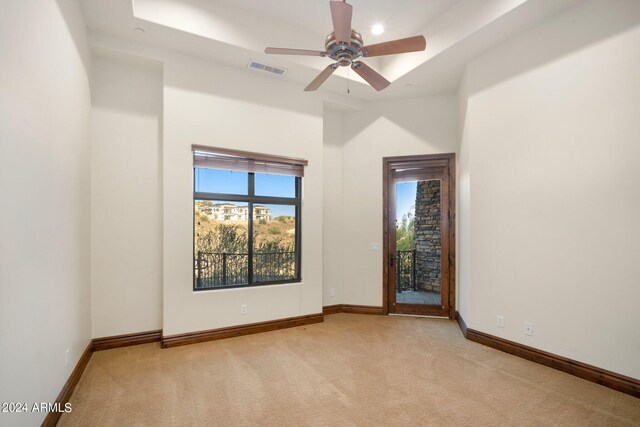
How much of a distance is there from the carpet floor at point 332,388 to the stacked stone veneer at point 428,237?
1263 millimetres

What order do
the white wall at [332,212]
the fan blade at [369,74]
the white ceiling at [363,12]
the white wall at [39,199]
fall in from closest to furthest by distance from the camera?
the white wall at [39,199] < the fan blade at [369,74] < the white ceiling at [363,12] < the white wall at [332,212]

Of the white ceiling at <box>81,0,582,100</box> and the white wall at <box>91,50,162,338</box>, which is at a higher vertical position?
the white ceiling at <box>81,0,582,100</box>

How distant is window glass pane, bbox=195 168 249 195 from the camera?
394 cm

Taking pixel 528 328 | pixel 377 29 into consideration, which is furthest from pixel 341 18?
pixel 528 328

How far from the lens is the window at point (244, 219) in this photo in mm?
3951

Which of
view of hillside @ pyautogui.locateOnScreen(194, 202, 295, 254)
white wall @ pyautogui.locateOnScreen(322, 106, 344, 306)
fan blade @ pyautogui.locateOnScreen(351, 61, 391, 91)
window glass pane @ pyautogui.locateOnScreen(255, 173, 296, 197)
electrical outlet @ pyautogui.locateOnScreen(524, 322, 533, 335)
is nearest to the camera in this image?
fan blade @ pyautogui.locateOnScreen(351, 61, 391, 91)

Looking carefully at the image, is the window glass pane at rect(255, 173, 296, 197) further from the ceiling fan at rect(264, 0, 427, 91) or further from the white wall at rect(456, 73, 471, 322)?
the white wall at rect(456, 73, 471, 322)

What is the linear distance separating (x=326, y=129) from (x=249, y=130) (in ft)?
5.02

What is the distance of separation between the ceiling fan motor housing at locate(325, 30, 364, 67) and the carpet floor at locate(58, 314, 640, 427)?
298 cm

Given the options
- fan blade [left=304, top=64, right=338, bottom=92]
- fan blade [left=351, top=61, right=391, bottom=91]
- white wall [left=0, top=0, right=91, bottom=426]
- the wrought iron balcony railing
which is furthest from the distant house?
fan blade [left=351, top=61, right=391, bottom=91]

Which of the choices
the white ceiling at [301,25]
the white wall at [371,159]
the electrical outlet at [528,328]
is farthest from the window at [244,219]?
the electrical outlet at [528,328]

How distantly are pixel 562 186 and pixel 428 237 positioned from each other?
2.11m

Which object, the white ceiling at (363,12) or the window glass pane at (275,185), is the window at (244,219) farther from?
the white ceiling at (363,12)

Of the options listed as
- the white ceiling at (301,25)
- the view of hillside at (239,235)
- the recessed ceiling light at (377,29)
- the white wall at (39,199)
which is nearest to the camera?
the white wall at (39,199)
